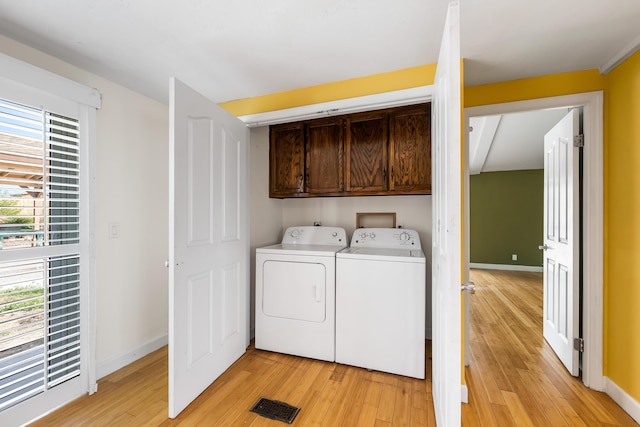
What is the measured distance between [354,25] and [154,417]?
2563 millimetres

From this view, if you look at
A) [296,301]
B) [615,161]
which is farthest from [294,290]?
[615,161]

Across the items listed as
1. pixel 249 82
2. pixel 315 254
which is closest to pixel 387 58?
pixel 249 82

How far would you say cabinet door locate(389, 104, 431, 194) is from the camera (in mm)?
2174

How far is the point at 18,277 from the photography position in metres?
1.49

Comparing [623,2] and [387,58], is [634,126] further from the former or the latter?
[387,58]

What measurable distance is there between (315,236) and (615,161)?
2341 millimetres

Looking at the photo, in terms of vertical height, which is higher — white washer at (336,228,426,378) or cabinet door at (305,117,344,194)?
cabinet door at (305,117,344,194)

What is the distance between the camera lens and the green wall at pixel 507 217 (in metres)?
5.98

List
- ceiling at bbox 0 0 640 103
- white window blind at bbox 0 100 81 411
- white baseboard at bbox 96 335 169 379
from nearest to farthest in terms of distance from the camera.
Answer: ceiling at bbox 0 0 640 103 → white window blind at bbox 0 100 81 411 → white baseboard at bbox 96 335 169 379

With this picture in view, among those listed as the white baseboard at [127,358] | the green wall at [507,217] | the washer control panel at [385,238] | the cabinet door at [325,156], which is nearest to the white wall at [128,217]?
the white baseboard at [127,358]

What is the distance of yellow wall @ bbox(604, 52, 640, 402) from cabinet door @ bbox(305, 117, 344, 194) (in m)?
1.90

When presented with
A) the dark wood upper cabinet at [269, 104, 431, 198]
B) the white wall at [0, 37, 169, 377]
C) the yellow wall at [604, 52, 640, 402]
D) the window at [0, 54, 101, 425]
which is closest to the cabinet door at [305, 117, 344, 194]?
the dark wood upper cabinet at [269, 104, 431, 198]

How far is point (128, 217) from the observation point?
2168 millimetres

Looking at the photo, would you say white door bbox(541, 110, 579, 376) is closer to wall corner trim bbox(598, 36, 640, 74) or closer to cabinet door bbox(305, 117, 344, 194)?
wall corner trim bbox(598, 36, 640, 74)
